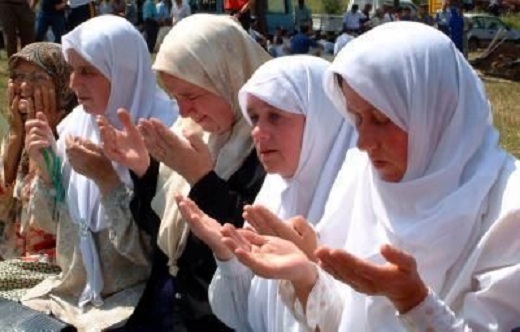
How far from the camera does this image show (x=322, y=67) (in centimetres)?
243

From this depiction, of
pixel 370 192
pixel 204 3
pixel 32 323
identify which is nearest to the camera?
pixel 370 192

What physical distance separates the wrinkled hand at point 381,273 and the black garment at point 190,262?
803mm

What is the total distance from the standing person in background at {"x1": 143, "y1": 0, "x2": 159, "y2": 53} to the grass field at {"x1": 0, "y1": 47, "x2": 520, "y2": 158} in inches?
174

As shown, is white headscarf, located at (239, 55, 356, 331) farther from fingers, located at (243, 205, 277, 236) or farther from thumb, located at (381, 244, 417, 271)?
thumb, located at (381, 244, 417, 271)

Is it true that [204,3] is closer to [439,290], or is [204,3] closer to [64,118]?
[64,118]

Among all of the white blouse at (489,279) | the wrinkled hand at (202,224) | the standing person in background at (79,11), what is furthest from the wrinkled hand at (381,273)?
the standing person in background at (79,11)

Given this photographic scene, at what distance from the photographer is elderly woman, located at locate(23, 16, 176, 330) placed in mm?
2895

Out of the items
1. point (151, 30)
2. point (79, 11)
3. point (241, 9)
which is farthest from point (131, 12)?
point (79, 11)

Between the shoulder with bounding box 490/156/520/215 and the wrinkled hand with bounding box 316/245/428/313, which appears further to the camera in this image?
the shoulder with bounding box 490/156/520/215

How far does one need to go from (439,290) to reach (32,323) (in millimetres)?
1009

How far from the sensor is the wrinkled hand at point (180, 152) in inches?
95.4

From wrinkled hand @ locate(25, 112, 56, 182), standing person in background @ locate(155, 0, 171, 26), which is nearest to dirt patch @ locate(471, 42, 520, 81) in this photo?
standing person in background @ locate(155, 0, 171, 26)

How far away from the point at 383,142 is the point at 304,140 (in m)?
0.45

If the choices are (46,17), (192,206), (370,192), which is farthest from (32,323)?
(46,17)
